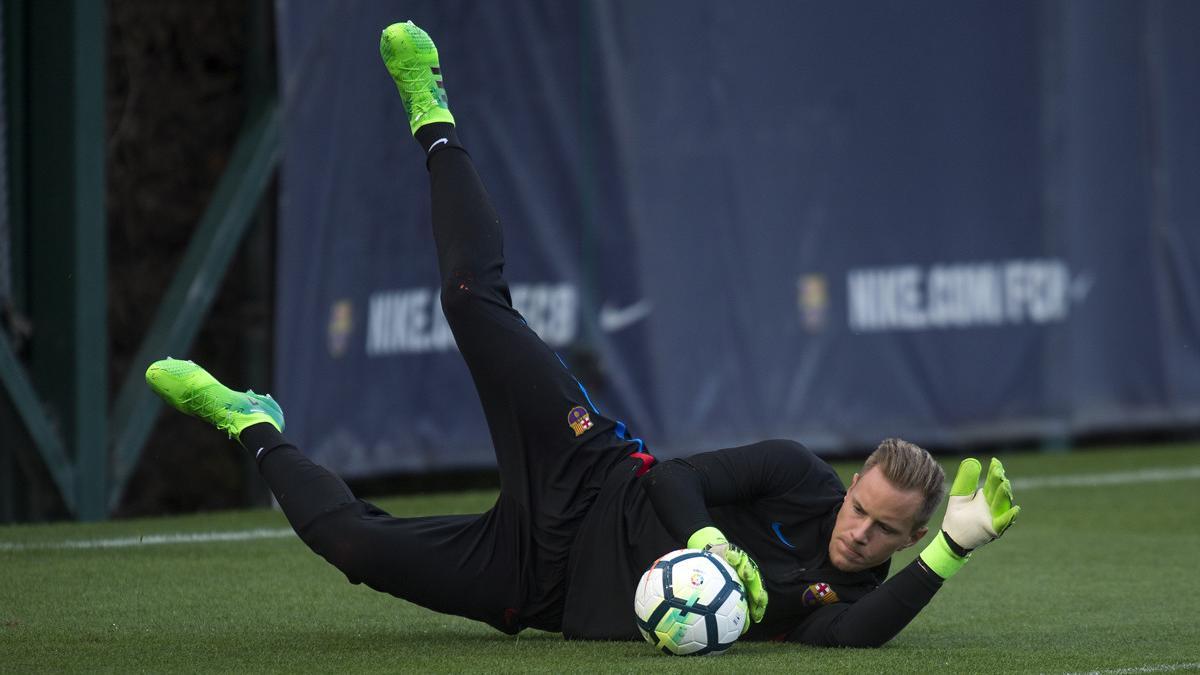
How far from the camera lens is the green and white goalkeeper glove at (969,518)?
491cm

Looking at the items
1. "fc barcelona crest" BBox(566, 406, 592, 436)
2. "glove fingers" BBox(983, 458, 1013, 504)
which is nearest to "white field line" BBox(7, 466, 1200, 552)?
"fc barcelona crest" BBox(566, 406, 592, 436)

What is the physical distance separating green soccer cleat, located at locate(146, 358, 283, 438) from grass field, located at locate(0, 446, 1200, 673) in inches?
26.3

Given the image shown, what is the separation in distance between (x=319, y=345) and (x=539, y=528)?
14.6 feet

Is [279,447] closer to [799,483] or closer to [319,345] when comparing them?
[799,483]

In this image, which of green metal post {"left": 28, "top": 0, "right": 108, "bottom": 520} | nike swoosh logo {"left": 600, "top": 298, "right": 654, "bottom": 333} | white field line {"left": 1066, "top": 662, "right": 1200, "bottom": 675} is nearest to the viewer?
white field line {"left": 1066, "top": 662, "right": 1200, "bottom": 675}

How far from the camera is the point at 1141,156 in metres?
12.9

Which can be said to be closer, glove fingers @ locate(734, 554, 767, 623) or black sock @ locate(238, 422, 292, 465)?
glove fingers @ locate(734, 554, 767, 623)

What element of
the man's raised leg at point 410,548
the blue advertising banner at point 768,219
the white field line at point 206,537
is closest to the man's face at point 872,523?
the man's raised leg at point 410,548

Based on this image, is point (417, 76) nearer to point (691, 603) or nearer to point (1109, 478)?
point (691, 603)

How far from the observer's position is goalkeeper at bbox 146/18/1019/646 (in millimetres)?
5059

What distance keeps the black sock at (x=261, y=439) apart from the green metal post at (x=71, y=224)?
3416mm

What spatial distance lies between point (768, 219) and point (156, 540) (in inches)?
187

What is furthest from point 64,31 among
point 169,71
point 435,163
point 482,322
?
point 482,322

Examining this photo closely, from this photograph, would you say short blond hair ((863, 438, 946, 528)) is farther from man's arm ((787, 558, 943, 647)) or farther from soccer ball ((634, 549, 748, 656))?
soccer ball ((634, 549, 748, 656))
